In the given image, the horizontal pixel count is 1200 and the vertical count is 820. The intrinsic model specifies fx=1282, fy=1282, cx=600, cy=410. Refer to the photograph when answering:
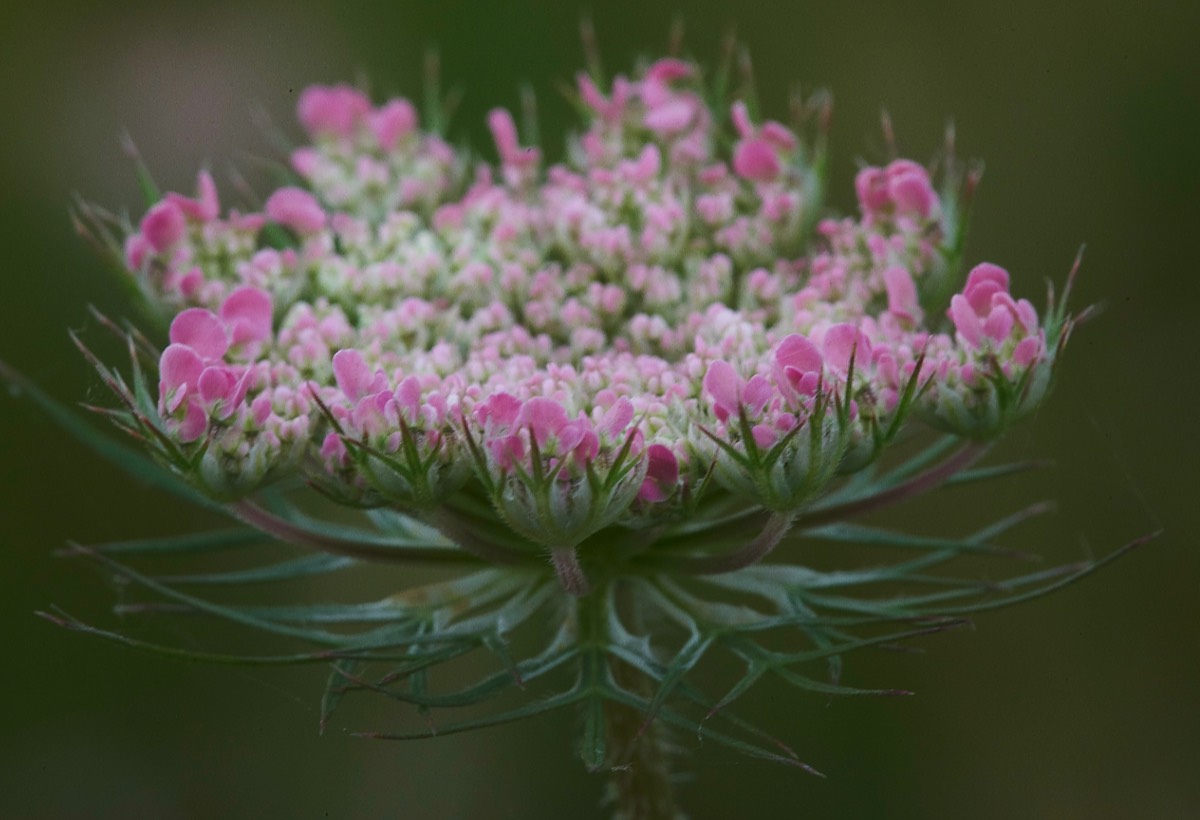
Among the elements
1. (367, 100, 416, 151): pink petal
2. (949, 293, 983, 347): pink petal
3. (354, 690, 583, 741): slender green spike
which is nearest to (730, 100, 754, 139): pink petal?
(367, 100, 416, 151): pink petal

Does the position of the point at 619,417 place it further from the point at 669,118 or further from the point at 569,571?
the point at 669,118

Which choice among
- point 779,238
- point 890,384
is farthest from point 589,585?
point 779,238

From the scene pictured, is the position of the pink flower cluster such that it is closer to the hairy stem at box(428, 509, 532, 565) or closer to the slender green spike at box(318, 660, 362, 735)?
the hairy stem at box(428, 509, 532, 565)

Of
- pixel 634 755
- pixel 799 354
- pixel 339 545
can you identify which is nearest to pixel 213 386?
pixel 339 545

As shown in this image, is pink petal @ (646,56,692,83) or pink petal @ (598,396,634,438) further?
pink petal @ (646,56,692,83)

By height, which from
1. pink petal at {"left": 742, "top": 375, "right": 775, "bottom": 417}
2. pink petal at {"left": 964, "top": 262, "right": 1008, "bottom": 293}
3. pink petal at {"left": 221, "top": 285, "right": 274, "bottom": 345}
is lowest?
pink petal at {"left": 742, "top": 375, "right": 775, "bottom": 417}

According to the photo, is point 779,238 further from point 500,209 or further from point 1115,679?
point 1115,679
